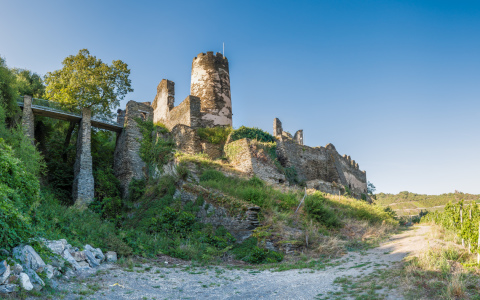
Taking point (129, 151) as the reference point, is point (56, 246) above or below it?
below

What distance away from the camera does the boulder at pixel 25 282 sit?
20.8 feet

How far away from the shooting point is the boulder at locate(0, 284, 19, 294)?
6.08 metres

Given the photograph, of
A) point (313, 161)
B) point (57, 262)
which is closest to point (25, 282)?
point (57, 262)

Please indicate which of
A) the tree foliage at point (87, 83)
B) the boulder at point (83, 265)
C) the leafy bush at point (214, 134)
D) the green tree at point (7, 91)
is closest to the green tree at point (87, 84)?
the tree foliage at point (87, 83)

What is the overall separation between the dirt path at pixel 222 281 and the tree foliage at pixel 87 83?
13458 millimetres

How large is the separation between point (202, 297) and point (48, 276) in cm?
310

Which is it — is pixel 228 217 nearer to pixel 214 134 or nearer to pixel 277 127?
pixel 214 134

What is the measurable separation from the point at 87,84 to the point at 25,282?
15955 mm

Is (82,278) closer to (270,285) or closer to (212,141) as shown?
(270,285)

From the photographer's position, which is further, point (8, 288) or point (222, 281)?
point (222, 281)

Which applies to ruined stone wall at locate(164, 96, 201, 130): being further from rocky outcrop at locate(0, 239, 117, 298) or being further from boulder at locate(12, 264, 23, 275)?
boulder at locate(12, 264, 23, 275)

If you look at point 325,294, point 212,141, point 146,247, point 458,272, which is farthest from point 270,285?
point 212,141

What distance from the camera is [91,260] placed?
924 centimetres

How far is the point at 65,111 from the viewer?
1997 centimetres
